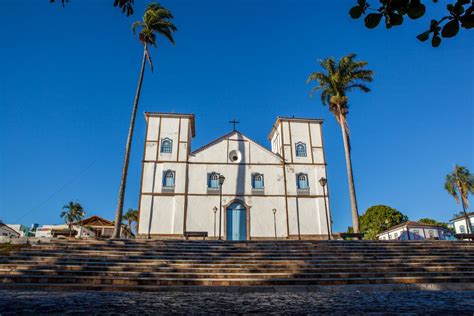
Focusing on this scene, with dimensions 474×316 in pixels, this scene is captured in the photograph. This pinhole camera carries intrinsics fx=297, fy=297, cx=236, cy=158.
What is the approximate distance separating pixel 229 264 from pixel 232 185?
13.5 metres

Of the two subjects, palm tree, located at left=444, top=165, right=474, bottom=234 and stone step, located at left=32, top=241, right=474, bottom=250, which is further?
palm tree, located at left=444, top=165, right=474, bottom=234

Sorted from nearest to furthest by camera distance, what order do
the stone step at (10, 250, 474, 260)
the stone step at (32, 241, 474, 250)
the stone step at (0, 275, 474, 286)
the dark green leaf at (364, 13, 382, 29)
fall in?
1. the dark green leaf at (364, 13, 382, 29)
2. the stone step at (0, 275, 474, 286)
3. the stone step at (10, 250, 474, 260)
4. the stone step at (32, 241, 474, 250)

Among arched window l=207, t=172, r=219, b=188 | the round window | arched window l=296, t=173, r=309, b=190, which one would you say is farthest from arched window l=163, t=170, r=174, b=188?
arched window l=296, t=173, r=309, b=190

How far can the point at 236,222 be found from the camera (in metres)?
22.4

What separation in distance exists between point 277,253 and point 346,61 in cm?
1807

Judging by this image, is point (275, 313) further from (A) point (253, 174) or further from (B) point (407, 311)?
(A) point (253, 174)

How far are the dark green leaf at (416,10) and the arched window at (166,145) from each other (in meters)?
22.8

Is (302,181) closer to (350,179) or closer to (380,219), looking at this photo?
(350,179)

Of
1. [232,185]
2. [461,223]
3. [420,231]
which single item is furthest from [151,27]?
[461,223]

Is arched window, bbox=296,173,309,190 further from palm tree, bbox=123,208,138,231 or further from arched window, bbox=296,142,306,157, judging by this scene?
palm tree, bbox=123,208,138,231

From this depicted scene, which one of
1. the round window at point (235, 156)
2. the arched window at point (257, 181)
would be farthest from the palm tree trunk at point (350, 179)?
the round window at point (235, 156)

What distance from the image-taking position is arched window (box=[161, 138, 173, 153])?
24064mm

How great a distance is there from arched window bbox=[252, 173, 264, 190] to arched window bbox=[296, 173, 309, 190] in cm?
291

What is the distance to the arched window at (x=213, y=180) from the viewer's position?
2328 centimetres
